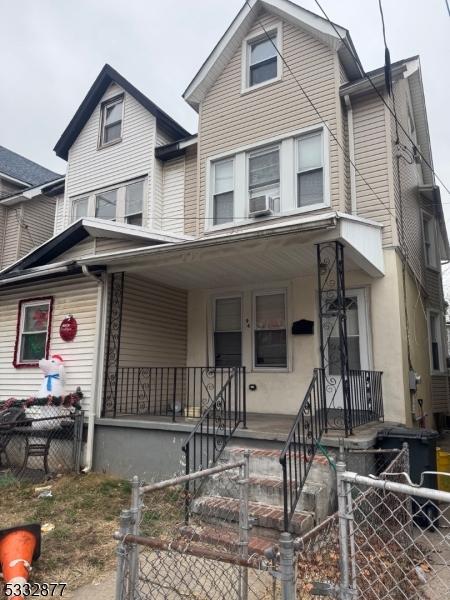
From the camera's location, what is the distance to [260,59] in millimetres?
9203

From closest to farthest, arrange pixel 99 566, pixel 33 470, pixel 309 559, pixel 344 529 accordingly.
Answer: pixel 344 529
pixel 309 559
pixel 99 566
pixel 33 470

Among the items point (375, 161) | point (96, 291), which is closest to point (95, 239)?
point (96, 291)

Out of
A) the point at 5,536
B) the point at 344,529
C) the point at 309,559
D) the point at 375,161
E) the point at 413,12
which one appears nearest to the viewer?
the point at 344,529

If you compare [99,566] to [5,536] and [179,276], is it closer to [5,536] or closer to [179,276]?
[5,536]

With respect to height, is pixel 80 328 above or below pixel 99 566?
above

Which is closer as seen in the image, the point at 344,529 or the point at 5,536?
the point at 344,529

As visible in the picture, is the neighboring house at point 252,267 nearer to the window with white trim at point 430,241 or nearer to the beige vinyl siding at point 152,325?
the beige vinyl siding at point 152,325

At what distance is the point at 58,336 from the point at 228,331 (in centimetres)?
321

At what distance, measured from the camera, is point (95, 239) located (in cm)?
820

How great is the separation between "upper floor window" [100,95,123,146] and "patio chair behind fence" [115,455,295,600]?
9.32 m

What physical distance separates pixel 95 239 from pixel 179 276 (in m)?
1.72

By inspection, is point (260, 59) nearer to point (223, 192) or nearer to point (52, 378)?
point (223, 192)

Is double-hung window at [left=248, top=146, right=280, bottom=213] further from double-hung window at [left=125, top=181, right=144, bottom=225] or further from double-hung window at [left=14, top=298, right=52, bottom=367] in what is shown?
double-hung window at [left=14, top=298, right=52, bottom=367]

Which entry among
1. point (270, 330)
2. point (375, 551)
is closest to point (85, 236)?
point (270, 330)
